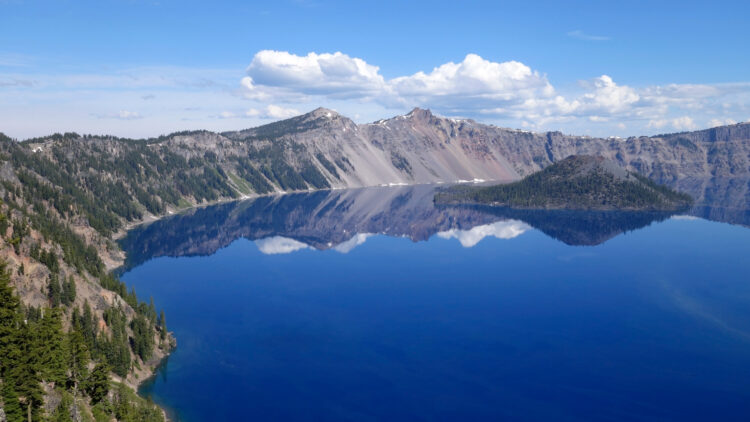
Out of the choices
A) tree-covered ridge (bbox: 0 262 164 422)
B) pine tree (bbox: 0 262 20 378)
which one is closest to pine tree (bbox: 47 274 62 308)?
tree-covered ridge (bbox: 0 262 164 422)

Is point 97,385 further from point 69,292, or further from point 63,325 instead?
point 69,292

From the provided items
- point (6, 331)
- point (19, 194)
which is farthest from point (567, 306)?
point (19, 194)

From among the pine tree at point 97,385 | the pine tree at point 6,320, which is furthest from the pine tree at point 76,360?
the pine tree at point 6,320

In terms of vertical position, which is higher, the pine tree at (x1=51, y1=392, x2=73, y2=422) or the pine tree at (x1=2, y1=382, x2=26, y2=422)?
the pine tree at (x1=2, y1=382, x2=26, y2=422)

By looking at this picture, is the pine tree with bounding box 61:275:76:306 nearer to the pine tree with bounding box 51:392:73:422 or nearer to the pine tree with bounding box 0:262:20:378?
the pine tree with bounding box 0:262:20:378

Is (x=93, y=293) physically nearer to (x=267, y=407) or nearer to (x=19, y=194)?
(x=267, y=407)

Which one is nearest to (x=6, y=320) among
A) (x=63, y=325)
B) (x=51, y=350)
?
(x=51, y=350)

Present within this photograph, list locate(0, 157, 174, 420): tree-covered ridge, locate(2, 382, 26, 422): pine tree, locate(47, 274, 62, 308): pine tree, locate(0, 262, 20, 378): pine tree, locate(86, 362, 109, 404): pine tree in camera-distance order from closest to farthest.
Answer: locate(2, 382, 26, 422): pine tree < locate(0, 262, 20, 378): pine tree < locate(0, 157, 174, 420): tree-covered ridge < locate(86, 362, 109, 404): pine tree < locate(47, 274, 62, 308): pine tree

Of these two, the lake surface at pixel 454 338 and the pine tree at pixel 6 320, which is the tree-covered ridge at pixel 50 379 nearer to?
the pine tree at pixel 6 320

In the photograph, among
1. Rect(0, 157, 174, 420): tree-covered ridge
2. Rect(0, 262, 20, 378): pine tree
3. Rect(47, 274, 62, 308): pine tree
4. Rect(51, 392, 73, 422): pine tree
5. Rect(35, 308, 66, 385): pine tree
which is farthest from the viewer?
Rect(47, 274, 62, 308): pine tree
